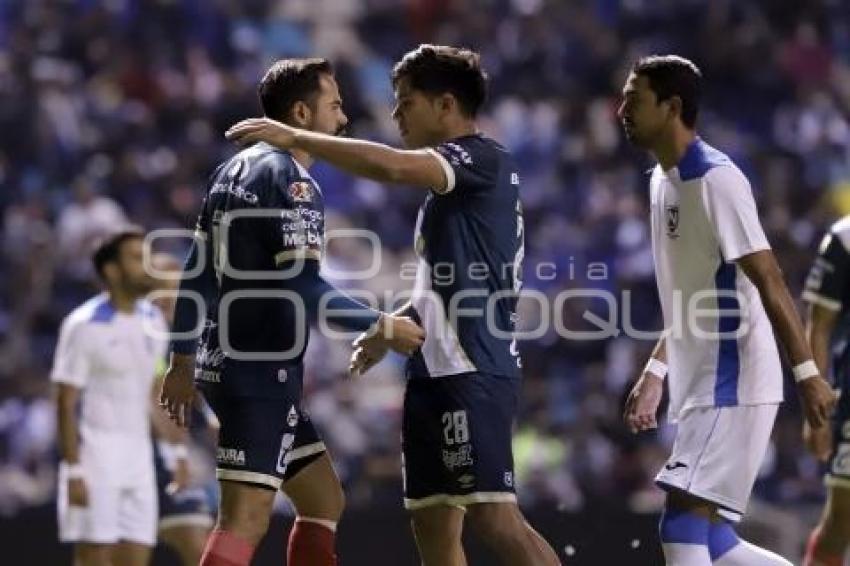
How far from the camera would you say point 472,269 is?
22.9 ft

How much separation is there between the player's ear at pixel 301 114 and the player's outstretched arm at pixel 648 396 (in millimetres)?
1559

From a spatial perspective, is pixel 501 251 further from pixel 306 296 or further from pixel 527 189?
pixel 527 189

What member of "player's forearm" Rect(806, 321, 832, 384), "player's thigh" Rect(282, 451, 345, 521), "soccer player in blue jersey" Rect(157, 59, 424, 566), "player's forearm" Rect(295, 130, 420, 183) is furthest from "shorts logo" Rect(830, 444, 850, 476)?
"player's forearm" Rect(295, 130, 420, 183)

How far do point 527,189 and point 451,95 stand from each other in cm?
927

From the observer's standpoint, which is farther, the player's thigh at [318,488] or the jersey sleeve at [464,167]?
the player's thigh at [318,488]

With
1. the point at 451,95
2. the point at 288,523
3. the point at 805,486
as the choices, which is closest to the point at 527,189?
the point at 805,486

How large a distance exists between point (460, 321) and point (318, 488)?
845 mm

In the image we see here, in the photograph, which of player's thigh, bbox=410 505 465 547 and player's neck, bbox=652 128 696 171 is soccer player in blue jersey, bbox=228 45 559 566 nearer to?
player's thigh, bbox=410 505 465 547

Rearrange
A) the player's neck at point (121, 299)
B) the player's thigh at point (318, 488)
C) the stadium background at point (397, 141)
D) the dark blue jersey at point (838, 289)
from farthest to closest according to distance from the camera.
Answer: the stadium background at point (397, 141), the player's neck at point (121, 299), the dark blue jersey at point (838, 289), the player's thigh at point (318, 488)

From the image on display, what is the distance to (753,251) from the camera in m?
6.64

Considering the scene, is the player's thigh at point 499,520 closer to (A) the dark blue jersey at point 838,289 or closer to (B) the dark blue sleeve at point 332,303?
(B) the dark blue sleeve at point 332,303

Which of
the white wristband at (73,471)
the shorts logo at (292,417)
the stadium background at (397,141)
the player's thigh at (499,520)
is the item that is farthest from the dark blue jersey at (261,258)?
the stadium background at (397,141)

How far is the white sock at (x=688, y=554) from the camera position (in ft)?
22.2

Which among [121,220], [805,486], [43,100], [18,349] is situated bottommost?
[805,486]
